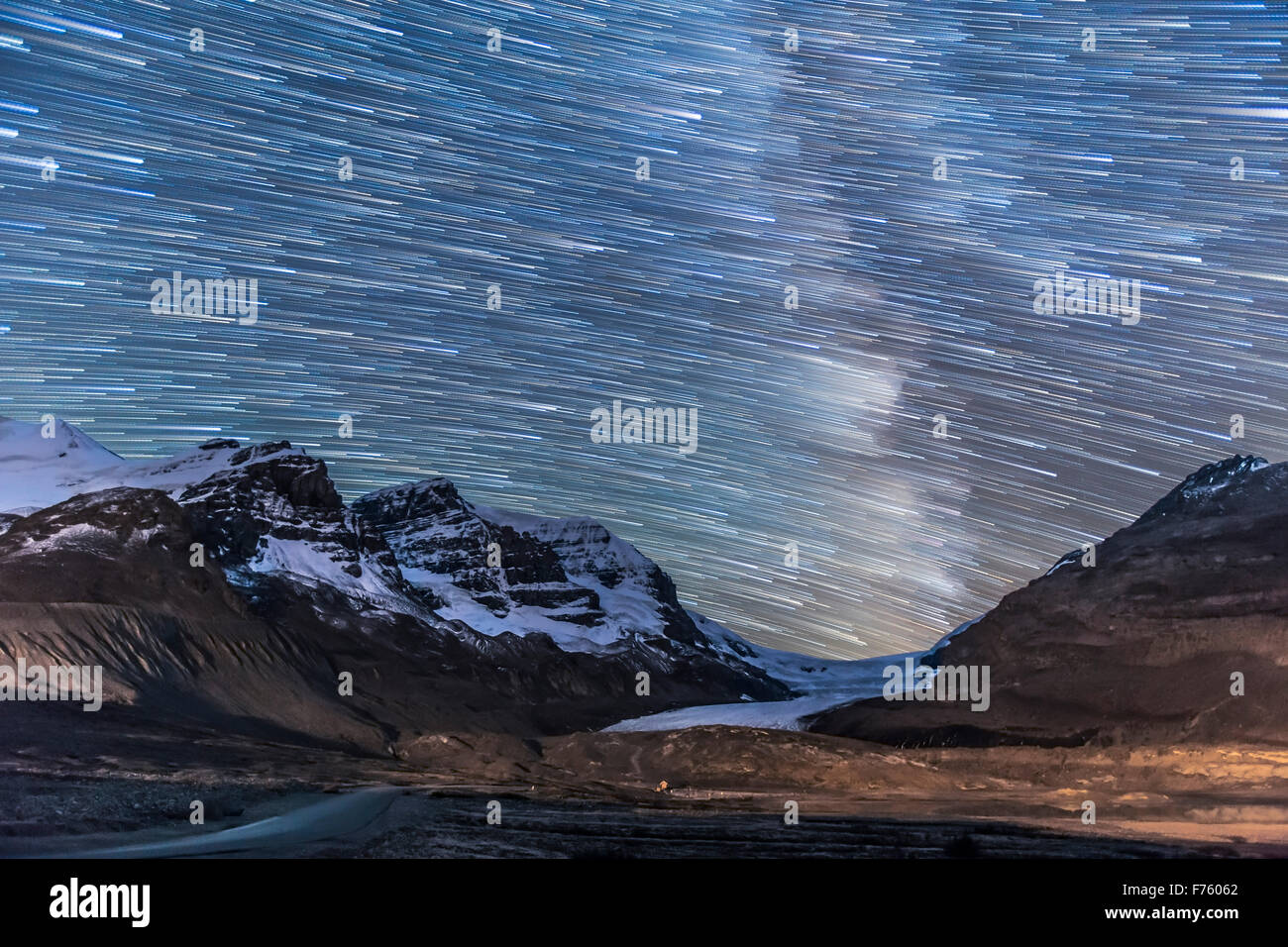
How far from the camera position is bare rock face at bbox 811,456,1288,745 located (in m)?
124

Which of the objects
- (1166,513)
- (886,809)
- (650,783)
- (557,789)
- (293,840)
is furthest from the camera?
(1166,513)

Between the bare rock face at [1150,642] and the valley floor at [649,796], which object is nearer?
the valley floor at [649,796]

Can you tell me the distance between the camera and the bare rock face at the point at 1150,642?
12406 centimetres

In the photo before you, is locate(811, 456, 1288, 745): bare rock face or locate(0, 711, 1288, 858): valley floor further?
locate(811, 456, 1288, 745): bare rock face

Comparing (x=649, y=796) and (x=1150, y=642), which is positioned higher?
(x=1150, y=642)

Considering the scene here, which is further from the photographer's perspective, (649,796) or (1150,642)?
(1150,642)

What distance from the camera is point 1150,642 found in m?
142

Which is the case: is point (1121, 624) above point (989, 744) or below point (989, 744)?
above
